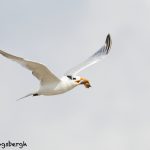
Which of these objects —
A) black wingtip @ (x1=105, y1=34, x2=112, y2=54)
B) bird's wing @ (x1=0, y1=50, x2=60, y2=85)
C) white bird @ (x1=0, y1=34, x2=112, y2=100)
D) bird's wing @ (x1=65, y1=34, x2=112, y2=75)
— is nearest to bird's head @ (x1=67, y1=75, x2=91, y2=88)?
white bird @ (x1=0, y1=34, x2=112, y2=100)

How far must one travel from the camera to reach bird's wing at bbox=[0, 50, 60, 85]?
23516mm

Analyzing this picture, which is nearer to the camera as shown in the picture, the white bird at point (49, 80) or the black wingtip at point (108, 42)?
the white bird at point (49, 80)

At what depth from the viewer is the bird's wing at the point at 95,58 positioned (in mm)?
28987

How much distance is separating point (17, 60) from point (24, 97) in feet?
6.61

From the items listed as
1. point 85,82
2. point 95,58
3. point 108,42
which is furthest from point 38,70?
point 108,42

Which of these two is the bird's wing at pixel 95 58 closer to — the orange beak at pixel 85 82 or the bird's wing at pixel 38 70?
the orange beak at pixel 85 82

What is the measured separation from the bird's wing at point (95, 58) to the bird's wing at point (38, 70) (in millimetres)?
2742

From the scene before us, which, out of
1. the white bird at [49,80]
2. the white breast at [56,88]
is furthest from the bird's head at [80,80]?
the white breast at [56,88]

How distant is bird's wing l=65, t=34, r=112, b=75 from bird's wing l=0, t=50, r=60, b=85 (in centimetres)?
274

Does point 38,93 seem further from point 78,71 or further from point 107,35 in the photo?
point 107,35

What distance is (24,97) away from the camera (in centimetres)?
2523

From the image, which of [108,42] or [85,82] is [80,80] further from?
[108,42]

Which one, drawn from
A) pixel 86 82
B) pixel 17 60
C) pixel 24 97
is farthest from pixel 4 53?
pixel 86 82

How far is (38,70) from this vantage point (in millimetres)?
24969
